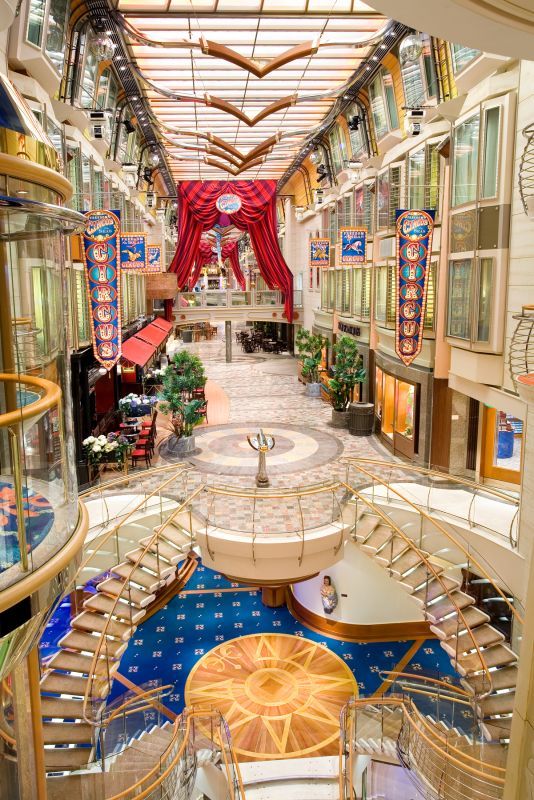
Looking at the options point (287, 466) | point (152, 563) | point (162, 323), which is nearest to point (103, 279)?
point (152, 563)

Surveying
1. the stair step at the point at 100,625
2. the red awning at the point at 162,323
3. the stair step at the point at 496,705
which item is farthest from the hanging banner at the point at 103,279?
the red awning at the point at 162,323

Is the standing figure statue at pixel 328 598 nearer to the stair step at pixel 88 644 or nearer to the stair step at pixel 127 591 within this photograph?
the stair step at pixel 127 591

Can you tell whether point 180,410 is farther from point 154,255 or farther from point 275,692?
point 154,255

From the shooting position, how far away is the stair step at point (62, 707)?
7180 millimetres

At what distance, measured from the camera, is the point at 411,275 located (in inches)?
417

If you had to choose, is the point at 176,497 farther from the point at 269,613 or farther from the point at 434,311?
the point at 434,311

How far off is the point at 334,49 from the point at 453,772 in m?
13.2

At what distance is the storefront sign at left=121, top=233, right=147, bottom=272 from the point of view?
13.6 meters

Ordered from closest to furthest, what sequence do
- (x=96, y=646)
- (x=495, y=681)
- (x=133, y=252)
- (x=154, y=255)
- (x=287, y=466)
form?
(x=495, y=681) → (x=96, y=646) → (x=287, y=466) → (x=133, y=252) → (x=154, y=255)

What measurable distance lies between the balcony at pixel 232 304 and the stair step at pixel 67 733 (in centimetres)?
2120

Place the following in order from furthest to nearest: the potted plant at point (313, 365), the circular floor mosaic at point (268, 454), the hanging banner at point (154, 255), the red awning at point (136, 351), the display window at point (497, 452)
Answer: the potted plant at point (313, 365)
the hanging banner at point (154, 255)
the red awning at point (136, 351)
the circular floor mosaic at point (268, 454)
the display window at point (497, 452)

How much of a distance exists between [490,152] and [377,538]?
604 centimetres

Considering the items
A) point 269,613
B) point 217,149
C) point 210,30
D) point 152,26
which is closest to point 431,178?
point 210,30

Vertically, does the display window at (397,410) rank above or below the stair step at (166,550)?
above
